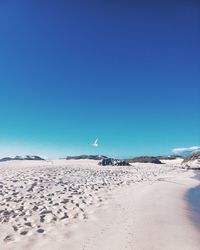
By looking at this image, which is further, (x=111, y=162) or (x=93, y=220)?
(x=111, y=162)

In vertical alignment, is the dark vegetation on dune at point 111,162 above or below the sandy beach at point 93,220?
above

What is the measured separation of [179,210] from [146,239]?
3.23 metres

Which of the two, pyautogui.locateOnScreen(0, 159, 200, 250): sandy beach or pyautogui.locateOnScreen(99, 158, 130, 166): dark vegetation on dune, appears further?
pyautogui.locateOnScreen(99, 158, 130, 166): dark vegetation on dune

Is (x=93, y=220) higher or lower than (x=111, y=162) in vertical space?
lower

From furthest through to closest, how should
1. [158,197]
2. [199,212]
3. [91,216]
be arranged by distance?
[158,197], [199,212], [91,216]

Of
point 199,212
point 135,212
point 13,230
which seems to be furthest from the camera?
point 199,212

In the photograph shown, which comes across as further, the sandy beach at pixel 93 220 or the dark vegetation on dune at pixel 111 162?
the dark vegetation on dune at pixel 111 162

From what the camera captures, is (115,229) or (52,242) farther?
(115,229)

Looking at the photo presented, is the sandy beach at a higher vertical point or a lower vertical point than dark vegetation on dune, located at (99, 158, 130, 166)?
lower

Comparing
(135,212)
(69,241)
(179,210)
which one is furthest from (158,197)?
(69,241)

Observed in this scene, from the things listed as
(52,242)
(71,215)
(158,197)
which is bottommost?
(52,242)

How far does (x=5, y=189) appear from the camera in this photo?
11.7 m

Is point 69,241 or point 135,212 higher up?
point 135,212

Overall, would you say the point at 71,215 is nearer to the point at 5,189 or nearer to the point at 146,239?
the point at 146,239
